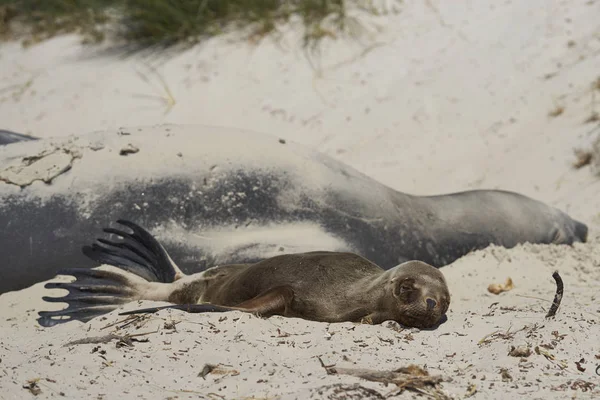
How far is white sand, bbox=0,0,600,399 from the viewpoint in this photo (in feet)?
8.21

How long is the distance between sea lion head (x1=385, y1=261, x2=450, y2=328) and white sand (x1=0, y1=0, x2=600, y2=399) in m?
0.07

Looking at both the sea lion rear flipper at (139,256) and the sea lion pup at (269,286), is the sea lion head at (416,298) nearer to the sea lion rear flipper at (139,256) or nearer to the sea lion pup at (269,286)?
the sea lion pup at (269,286)

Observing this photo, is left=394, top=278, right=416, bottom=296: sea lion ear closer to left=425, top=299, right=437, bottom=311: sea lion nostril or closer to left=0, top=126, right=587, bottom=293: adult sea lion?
left=425, top=299, right=437, bottom=311: sea lion nostril

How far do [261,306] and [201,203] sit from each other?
856 millimetres

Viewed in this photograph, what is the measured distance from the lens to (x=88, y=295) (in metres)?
3.38

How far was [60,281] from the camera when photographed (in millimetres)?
3605

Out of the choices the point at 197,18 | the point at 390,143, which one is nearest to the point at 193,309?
the point at 390,143

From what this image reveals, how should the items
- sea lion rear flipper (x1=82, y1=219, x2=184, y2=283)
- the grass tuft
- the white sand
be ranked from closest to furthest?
the white sand → sea lion rear flipper (x1=82, y1=219, x2=184, y2=283) → the grass tuft

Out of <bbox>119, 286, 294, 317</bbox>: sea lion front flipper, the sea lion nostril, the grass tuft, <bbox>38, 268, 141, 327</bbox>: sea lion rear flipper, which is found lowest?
<bbox>38, 268, 141, 327</bbox>: sea lion rear flipper

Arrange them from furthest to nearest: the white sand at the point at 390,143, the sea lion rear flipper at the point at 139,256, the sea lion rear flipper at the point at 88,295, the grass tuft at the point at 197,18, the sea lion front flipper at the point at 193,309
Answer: the grass tuft at the point at 197,18, the sea lion rear flipper at the point at 139,256, the sea lion rear flipper at the point at 88,295, the sea lion front flipper at the point at 193,309, the white sand at the point at 390,143

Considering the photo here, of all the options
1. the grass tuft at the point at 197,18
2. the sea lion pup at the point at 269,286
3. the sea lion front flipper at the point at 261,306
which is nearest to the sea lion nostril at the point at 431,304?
the sea lion pup at the point at 269,286

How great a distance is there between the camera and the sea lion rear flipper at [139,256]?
353 cm

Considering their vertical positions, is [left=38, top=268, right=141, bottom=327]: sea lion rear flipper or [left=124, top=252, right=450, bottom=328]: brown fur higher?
[left=124, top=252, right=450, bottom=328]: brown fur

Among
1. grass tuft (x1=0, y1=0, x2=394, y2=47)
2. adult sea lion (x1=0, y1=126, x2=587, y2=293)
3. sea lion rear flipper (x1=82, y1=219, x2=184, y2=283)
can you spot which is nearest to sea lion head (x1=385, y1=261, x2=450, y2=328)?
adult sea lion (x1=0, y1=126, x2=587, y2=293)
